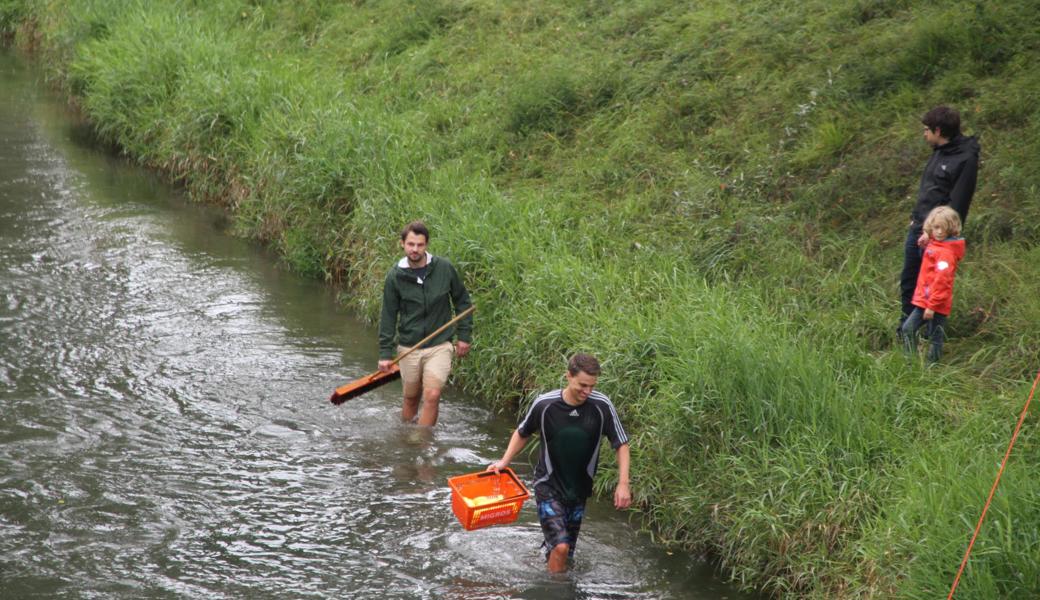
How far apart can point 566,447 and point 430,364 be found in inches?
103

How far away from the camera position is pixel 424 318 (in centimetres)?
936

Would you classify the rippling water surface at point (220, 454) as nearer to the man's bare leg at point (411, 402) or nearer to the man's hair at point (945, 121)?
the man's bare leg at point (411, 402)

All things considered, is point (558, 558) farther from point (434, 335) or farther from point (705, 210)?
point (705, 210)

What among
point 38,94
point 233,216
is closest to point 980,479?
point 233,216

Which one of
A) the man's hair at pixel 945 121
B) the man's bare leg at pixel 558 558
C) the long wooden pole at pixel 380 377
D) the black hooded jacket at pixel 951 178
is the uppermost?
the man's hair at pixel 945 121

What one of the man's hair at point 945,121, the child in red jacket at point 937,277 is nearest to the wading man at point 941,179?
the man's hair at point 945,121

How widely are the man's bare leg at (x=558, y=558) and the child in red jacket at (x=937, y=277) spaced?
10.2 ft

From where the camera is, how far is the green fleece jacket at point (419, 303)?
928 centimetres

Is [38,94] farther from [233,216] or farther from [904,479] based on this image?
[904,479]

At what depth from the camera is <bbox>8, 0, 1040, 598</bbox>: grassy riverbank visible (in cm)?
723

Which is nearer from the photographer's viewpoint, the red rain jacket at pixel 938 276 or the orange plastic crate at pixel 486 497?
the orange plastic crate at pixel 486 497

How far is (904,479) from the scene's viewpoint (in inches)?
270

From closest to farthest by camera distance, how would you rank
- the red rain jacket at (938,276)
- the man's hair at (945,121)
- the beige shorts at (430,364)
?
the red rain jacket at (938,276) → the man's hair at (945,121) → the beige shorts at (430,364)

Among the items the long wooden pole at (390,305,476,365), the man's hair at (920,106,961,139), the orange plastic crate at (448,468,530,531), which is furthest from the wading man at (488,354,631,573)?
the man's hair at (920,106,961,139)
